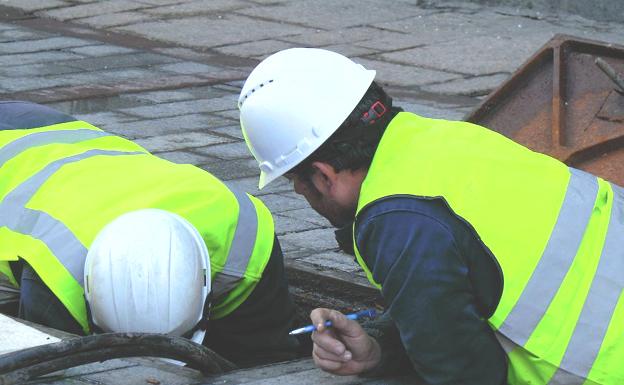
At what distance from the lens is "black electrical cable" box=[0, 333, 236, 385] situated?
3.07 m

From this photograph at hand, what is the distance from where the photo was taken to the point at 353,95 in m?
3.22

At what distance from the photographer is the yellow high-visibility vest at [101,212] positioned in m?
3.91

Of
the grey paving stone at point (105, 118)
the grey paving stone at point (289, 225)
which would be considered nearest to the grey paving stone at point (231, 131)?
the grey paving stone at point (105, 118)

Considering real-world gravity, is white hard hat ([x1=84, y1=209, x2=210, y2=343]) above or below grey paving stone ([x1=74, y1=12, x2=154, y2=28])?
above

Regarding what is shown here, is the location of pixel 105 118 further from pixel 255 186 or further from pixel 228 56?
pixel 228 56

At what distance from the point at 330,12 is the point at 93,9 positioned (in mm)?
2049

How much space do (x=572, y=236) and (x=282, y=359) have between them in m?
1.52

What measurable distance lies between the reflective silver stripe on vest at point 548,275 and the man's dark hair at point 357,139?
0.50 metres

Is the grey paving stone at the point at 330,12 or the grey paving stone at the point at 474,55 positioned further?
the grey paving stone at the point at 330,12

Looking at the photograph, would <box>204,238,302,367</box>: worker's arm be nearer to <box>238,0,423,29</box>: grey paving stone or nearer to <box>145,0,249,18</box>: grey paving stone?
<box>238,0,423,29</box>: grey paving stone

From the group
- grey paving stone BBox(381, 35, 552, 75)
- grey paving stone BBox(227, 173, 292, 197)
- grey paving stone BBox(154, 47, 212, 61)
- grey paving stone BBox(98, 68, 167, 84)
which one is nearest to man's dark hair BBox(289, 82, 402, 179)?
grey paving stone BBox(227, 173, 292, 197)

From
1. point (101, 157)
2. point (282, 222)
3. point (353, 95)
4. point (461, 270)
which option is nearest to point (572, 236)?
point (461, 270)

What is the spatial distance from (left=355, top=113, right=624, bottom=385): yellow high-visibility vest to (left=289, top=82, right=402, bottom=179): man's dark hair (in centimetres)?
5

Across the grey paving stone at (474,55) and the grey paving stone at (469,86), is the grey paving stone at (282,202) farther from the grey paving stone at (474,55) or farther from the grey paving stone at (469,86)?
the grey paving stone at (474,55)
